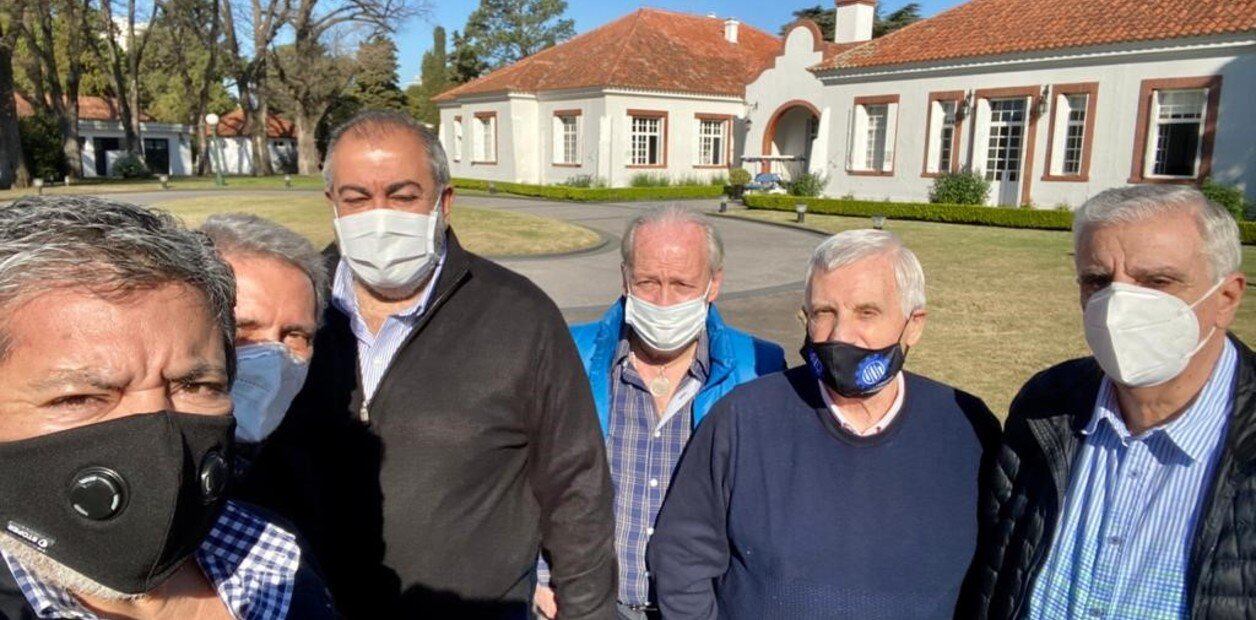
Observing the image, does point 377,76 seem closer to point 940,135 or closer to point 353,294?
point 940,135

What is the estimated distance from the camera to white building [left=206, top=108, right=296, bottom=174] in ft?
176

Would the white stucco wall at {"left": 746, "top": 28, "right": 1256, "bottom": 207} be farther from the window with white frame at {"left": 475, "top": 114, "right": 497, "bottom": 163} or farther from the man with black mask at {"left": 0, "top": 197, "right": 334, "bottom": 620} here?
the man with black mask at {"left": 0, "top": 197, "right": 334, "bottom": 620}

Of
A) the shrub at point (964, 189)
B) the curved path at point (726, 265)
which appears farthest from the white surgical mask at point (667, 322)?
the shrub at point (964, 189)

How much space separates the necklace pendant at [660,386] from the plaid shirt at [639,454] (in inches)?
1.2

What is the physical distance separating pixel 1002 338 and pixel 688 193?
24747mm

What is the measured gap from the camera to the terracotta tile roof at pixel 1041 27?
65.9ft

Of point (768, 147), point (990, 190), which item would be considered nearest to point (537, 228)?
point (990, 190)

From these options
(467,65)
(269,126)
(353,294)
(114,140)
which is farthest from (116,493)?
(467,65)

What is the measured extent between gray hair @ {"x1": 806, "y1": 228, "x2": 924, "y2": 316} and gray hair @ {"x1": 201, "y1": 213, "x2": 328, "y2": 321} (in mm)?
1433

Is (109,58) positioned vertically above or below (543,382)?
above

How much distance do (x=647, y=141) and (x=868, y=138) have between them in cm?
1023

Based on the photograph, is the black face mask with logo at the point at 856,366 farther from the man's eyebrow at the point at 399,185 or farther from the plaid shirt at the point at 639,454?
the man's eyebrow at the point at 399,185

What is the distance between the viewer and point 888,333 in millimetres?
2252

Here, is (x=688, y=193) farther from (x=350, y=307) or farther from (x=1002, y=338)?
(x=350, y=307)
